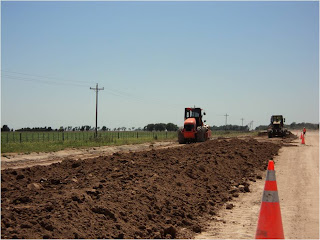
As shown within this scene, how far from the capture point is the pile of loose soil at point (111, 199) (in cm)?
531

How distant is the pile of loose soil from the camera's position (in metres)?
5.31

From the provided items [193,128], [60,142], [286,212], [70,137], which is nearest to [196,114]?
[193,128]

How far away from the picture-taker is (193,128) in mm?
27297

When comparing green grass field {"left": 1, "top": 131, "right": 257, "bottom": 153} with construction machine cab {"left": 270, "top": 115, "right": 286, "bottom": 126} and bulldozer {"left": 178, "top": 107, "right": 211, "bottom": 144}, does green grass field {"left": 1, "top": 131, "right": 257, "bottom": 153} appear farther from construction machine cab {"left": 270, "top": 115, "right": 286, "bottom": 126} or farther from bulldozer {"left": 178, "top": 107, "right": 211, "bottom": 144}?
construction machine cab {"left": 270, "top": 115, "right": 286, "bottom": 126}

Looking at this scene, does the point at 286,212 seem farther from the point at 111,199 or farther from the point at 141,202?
the point at 111,199

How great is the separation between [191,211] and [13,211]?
11.3 feet

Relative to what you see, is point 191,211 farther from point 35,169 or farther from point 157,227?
point 35,169

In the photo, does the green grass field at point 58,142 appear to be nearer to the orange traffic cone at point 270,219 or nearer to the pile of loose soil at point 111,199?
the pile of loose soil at point 111,199

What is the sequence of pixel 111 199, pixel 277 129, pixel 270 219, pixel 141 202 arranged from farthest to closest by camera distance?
1. pixel 277 129
2. pixel 141 202
3. pixel 111 199
4. pixel 270 219

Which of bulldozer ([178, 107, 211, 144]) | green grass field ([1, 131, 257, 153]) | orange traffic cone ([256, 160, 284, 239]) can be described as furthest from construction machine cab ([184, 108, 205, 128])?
orange traffic cone ([256, 160, 284, 239])

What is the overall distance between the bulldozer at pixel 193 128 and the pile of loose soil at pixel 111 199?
15957mm

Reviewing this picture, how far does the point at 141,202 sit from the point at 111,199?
62cm

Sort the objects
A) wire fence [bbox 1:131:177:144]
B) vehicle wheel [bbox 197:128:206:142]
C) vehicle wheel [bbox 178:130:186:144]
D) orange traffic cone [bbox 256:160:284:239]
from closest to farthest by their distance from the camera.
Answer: orange traffic cone [bbox 256:160:284:239]
vehicle wheel [bbox 197:128:206:142]
vehicle wheel [bbox 178:130:186:144]
wire fence [bbox 1:131:177:144]

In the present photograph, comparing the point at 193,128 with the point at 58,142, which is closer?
the point at 193,128
